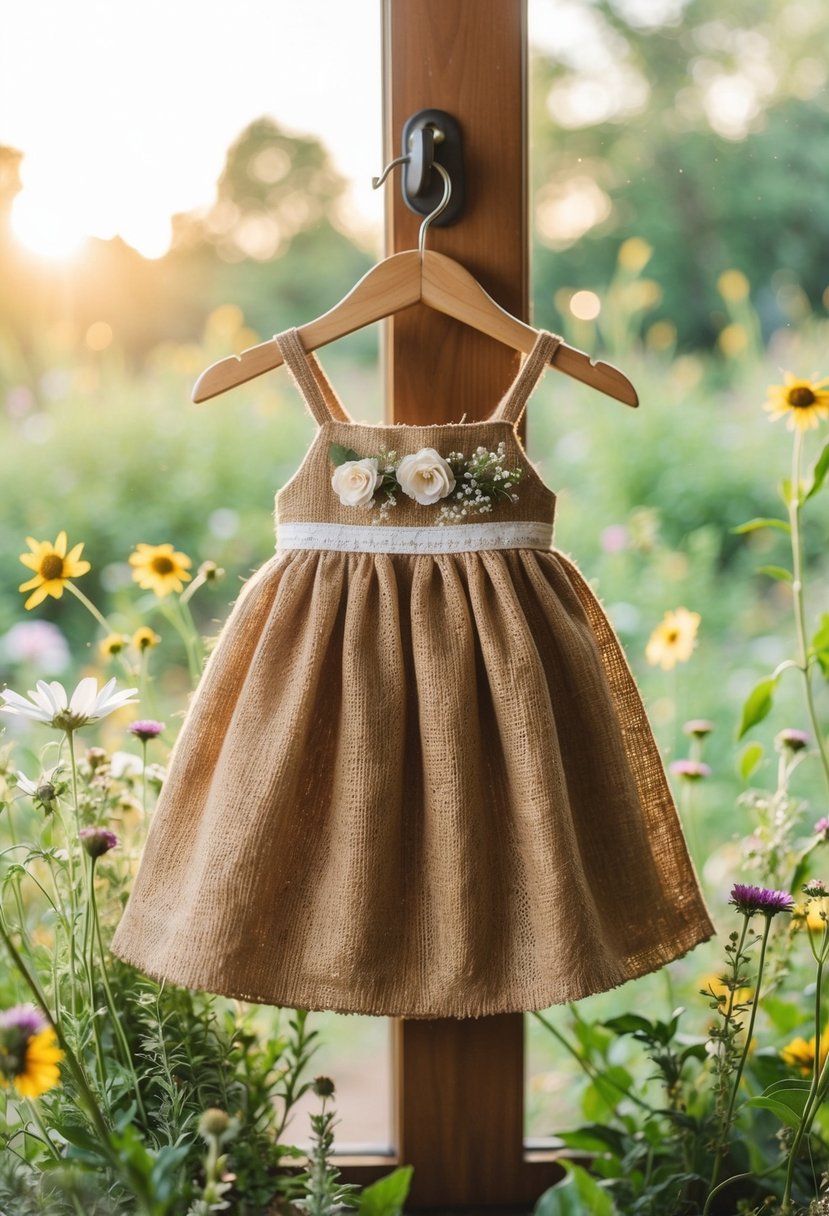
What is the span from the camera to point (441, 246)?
3.10 ft

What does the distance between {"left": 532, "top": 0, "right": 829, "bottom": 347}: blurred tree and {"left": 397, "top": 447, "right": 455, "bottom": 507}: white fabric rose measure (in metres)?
0.39

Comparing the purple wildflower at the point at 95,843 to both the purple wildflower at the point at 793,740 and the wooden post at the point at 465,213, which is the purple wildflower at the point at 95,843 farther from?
the purple wildflower at the point at 793,740

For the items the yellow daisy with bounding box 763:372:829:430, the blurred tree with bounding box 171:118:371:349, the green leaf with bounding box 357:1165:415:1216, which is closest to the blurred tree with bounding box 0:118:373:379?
the blurred tree with bounding box 171:118:371:349

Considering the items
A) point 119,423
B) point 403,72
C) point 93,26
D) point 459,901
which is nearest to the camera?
point 459,901

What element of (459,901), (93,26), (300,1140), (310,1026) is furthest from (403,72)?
(300,1140)

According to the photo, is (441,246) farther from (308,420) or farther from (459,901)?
(459,901)

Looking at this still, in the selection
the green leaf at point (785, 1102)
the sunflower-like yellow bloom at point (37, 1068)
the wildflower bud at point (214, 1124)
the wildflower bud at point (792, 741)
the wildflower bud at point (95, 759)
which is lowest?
the green leaf at point (785, 1102)

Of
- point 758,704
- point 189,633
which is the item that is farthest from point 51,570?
point 758,704

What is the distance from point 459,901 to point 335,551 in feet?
0.99

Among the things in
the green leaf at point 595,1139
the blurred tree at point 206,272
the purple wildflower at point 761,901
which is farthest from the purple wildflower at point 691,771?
the blurred tree at point 206,272

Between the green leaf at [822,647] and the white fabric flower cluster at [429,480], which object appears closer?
the white fabric flower cluster at [429,480]

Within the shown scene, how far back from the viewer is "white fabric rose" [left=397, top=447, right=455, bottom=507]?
0.83 meters

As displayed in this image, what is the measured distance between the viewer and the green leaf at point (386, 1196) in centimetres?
71

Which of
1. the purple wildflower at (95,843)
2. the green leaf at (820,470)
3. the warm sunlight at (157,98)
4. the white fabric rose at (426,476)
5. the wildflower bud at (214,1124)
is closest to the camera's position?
the wildflower bud at (214,1124)
